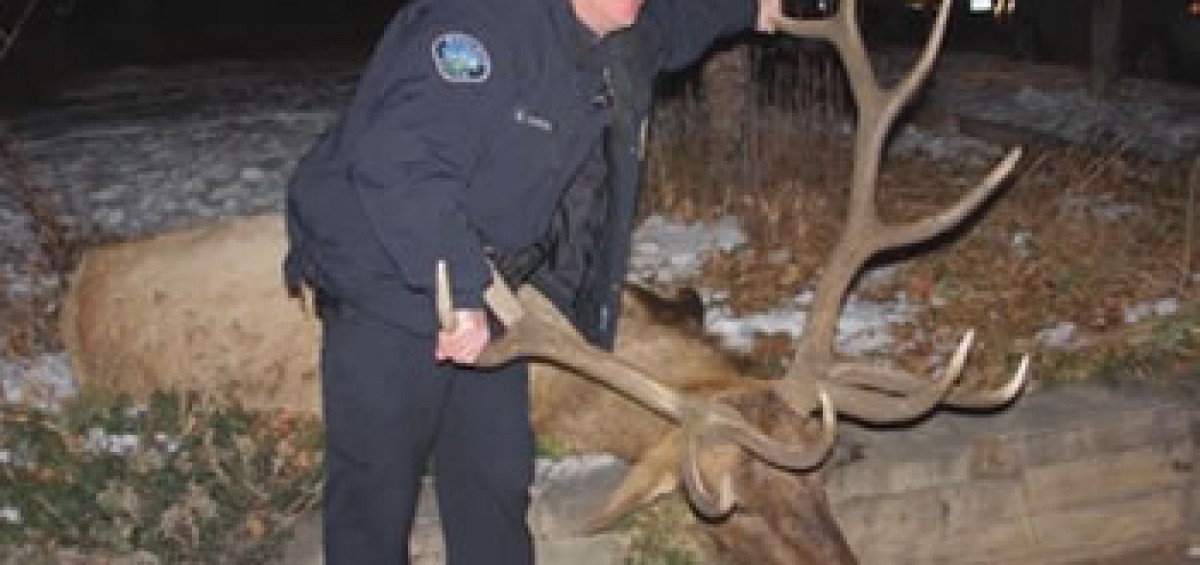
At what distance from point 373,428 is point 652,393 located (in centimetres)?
68

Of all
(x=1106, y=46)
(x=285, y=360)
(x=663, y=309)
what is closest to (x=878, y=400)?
(x=663, y=309)

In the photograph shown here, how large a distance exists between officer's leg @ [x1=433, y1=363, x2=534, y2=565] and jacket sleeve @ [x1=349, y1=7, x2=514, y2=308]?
1.93 feet

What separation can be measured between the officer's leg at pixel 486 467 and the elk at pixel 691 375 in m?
0.14

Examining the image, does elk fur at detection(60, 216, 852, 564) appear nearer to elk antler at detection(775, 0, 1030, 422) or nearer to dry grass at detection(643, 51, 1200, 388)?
elk antler at detection(775, 0, 1030, 422)

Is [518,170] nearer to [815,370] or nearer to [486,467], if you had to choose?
[486,467]

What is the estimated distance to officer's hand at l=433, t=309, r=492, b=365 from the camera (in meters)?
3.14

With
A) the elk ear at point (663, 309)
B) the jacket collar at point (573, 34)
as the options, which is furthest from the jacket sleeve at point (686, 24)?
the elk ear at point (663, 309)

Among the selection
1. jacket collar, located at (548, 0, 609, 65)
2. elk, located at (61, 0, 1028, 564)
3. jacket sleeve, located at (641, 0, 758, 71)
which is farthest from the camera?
jacket sleeve, located at (641, 0, 758, 71)

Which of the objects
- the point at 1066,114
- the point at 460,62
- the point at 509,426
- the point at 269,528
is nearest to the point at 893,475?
the point at 509,426

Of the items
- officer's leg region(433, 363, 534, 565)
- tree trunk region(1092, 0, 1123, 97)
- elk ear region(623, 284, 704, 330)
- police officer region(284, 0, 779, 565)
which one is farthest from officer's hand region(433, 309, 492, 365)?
tree trunk region(1092, 0, 1123, 97)

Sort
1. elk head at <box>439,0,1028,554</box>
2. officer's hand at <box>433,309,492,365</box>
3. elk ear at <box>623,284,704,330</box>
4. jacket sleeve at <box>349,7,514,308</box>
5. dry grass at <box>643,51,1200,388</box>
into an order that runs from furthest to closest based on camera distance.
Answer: dry grass at <box>643,51,1200,388</box> → elk ear at <box>623,284,704,330</box> → elk head at <box>439,0,1028,554</box> → officer's hand at <box>433,309,492,365</box> → jacket sleeve at <box>349,7,514,308</box>

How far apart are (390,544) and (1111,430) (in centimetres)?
255

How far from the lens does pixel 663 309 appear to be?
5168 mm

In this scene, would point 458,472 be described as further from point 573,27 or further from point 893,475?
point 893,475
